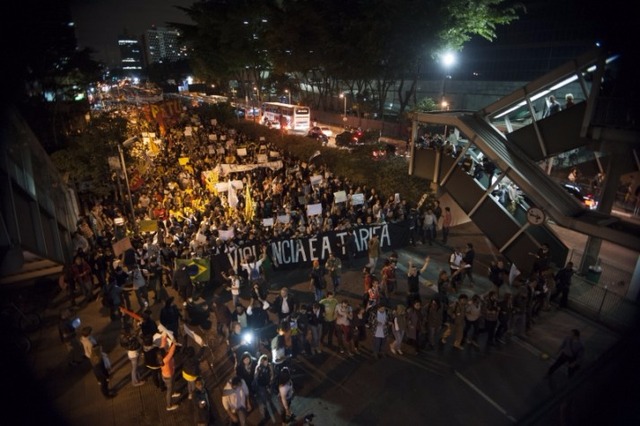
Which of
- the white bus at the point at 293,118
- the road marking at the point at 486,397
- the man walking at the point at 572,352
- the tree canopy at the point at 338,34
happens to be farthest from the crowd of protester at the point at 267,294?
the white bus at the point at 293,118

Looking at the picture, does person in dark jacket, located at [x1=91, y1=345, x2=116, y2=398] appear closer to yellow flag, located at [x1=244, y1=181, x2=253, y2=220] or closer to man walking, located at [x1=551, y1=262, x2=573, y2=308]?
yellow flag, located at [x1=244, y1=181, x2=253, y2=220]

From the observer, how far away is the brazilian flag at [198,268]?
36.8 ft

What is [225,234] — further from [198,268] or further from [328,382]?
[328,382]

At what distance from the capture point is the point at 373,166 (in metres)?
18.4

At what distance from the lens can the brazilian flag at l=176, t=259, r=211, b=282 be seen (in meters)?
11.2

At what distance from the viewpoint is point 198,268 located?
11422mm

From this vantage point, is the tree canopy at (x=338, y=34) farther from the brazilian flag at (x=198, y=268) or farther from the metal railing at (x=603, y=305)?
the brazilian flag at (x=198, y=268)

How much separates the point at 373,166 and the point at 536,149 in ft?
24.5

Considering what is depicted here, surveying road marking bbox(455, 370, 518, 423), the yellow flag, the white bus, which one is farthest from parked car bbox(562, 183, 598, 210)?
the white bus

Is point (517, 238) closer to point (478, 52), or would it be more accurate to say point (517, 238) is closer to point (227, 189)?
point (227, 189)

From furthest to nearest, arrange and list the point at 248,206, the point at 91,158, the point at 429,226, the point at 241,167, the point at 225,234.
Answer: the point at 91,158, the point at 241,167, the point at 248,206, the point at 429,226, the point at 225,234

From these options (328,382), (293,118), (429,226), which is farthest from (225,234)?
(293,118)

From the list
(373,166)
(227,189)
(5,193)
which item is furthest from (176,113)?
(5,193)

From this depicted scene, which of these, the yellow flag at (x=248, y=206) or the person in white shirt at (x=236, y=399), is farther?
the yellow flag at (x=248, y=206)
